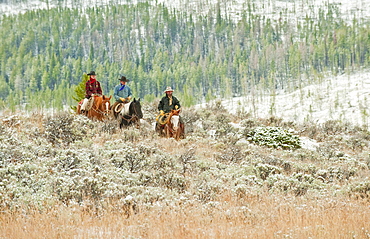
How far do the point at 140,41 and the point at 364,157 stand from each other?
105 meters

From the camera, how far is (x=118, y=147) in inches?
397

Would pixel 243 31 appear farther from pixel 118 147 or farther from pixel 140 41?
pixel 118 147

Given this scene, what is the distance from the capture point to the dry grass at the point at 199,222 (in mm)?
4984

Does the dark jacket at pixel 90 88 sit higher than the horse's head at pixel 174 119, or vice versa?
the dark jacket at pixel 90 88

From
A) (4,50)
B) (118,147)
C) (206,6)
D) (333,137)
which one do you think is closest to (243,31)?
(206,6)

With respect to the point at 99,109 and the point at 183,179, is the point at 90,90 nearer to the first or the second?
the point at 99,109

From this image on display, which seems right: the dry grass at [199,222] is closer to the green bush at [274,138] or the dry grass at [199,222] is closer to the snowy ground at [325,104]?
the green bush at [274,138]

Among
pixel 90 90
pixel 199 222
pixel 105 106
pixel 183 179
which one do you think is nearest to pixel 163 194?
pixel 183 179

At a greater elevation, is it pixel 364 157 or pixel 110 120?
pixel 110 120

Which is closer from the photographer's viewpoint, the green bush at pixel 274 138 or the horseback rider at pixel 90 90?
the green bush at pixel 274 138

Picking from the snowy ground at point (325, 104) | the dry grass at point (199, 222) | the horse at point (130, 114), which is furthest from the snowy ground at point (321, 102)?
the dry grass at point (199, 222)

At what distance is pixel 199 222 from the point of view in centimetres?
543

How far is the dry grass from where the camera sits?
16.4 ft

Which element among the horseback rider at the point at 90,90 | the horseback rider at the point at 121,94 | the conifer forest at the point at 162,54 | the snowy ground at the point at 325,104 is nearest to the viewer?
the horseback rider at the point at 121,94
